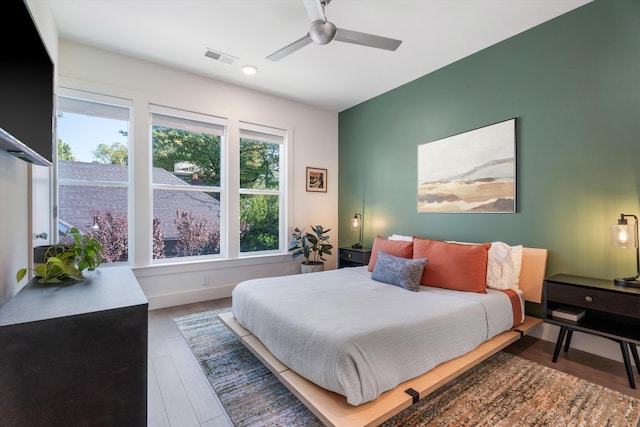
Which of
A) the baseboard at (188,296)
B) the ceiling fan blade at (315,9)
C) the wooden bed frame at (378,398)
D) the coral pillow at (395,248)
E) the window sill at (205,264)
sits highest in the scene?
the ceiling fan blade at (315,9)

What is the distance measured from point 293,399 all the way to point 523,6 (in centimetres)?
352

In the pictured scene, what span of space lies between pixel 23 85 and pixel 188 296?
2.95m

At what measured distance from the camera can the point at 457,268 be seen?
2.55 m

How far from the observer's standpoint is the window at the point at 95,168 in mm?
3017

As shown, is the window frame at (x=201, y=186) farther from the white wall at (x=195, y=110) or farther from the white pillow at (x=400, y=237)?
the white pillow at (x=400, y=237)

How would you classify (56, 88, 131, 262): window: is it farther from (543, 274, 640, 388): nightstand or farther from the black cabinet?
(543, 274, 640, 388): nightstand

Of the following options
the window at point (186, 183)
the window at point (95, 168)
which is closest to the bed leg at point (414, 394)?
the window at point (186, 183)

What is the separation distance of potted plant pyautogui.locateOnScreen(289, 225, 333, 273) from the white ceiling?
224 cm

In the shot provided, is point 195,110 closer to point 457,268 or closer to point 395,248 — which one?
point 395,248

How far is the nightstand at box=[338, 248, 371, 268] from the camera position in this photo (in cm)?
409

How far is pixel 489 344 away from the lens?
2.15 meters

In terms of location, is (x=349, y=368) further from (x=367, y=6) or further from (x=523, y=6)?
(x=523, y=6)

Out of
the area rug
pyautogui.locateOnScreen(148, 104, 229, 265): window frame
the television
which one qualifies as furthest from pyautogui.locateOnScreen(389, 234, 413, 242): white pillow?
the television

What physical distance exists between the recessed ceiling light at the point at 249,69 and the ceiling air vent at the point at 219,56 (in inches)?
6.8
